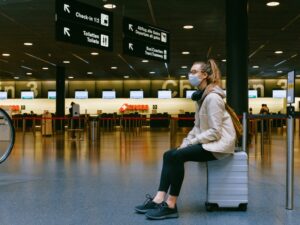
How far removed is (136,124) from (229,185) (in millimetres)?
25311

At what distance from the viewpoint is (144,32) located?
10.7 meters

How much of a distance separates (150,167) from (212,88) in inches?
145

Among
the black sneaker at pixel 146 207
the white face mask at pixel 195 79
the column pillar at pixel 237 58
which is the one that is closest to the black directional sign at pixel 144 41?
the column pillar at pixel 237 58

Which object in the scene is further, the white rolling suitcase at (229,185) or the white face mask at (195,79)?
the white face mask at (195,79)

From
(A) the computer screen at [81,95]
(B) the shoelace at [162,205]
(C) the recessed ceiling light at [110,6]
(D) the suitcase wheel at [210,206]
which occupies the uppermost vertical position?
(C) the recessed ceiling light at [110,6]

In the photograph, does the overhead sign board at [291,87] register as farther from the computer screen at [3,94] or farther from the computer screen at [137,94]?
the computer screen at [3,94]

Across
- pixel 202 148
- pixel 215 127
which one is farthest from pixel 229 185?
pixel 215 127

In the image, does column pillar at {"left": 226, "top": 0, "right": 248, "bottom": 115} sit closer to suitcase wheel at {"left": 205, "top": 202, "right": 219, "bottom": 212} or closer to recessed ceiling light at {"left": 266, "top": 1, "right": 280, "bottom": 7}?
recessed ceiling light at {"left": 266, "top": 1, "right": 280, "bottom": 7}

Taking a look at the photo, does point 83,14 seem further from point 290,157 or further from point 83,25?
point 290,157

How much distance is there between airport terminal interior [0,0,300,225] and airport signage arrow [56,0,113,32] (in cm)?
2

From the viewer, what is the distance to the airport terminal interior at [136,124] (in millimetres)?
4395

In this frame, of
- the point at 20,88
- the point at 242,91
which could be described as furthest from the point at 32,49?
the point at 20,88

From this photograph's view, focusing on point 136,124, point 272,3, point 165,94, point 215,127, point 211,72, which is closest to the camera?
point 215,127

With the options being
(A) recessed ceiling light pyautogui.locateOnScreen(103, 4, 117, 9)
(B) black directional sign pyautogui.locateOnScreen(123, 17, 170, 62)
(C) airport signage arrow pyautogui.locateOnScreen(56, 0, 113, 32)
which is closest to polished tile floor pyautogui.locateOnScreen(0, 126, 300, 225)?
(C) airport signage arrow pyautogui.locateOnScreen(56, 0, 113, 32)
